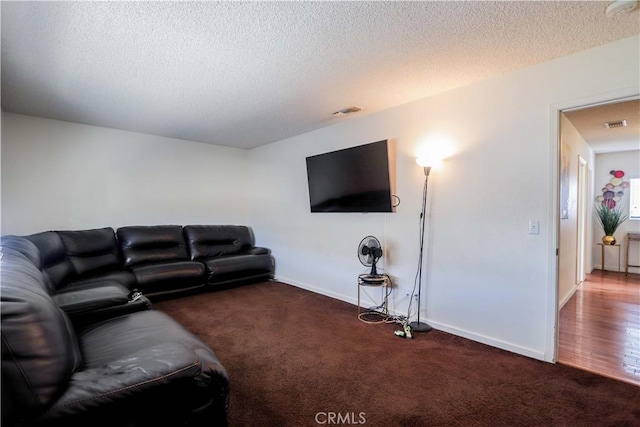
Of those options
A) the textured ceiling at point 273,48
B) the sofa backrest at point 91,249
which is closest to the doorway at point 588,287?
the textured ceiling at point 273,48

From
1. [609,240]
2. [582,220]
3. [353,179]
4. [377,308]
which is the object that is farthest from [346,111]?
[609,240]

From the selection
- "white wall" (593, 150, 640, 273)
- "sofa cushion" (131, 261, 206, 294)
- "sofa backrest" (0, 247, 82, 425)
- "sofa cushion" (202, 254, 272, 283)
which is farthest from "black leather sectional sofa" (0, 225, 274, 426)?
"white wall" (593, 150, 640, 273)

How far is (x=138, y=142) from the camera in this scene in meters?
4.61

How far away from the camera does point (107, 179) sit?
4.36m

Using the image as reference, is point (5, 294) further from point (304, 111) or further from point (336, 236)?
point (336, 236)

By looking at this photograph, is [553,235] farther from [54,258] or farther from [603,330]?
[54,258]

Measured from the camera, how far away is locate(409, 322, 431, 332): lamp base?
2.94 meters

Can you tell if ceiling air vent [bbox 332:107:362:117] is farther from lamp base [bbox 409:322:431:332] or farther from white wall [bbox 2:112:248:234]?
white wall [bbox 2:112:248:234]

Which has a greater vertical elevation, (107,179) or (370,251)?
(107,179)

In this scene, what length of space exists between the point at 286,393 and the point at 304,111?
111 inches

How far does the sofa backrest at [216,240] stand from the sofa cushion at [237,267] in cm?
29

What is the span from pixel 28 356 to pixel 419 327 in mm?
2855

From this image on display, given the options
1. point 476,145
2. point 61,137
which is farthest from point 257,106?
point 61,137

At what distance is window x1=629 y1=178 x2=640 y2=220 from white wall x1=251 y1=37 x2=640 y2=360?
16.2 feet
